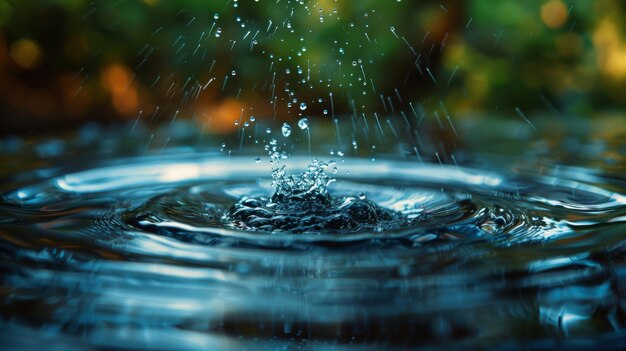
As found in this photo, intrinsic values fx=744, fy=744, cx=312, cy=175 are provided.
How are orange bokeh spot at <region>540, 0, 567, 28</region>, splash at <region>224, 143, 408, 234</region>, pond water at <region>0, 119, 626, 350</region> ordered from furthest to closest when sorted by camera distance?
orange bokeh spot at <region>540, 0, 567, 28</region>
splash at <region>224, 143, 408, 234</region>
pond water at <region>0, 119, 626, 350</region>

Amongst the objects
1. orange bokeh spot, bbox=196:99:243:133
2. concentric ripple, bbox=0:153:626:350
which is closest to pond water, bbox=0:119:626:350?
concentric ripple, bbox=0:153:626:350

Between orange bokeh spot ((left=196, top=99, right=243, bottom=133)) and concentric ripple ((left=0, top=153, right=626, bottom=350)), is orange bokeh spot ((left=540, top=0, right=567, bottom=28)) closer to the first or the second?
orange bokeh spot ((left=196, top=99, right=243, bottom=133))

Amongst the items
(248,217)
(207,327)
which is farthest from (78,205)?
(207,327)

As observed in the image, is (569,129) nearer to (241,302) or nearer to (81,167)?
(81,167)

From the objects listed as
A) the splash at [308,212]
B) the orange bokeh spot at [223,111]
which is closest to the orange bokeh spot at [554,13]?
the orange bokeh spot at [223,111]

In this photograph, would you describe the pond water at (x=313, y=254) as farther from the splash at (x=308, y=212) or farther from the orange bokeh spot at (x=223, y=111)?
the orange bokeh spot at (x=223, y=111)

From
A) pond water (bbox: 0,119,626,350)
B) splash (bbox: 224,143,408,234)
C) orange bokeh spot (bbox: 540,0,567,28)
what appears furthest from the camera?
orange bokeh spot (bbox: 540,0,567,28)

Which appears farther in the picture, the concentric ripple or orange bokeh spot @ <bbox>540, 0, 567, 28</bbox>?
orange bokeh spot @ <bbox>540, 0, 567, 28</bbox>
